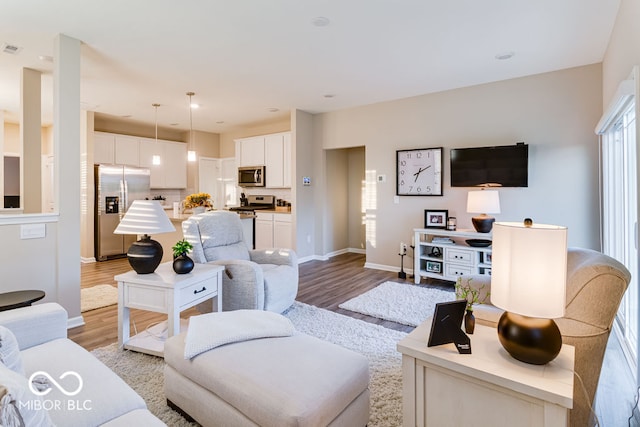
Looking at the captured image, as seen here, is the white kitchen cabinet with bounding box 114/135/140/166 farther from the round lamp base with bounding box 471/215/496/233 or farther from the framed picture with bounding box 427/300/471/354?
the framed picture with bounding box 427/300/471/354

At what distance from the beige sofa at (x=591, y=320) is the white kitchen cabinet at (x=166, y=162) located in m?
7.25

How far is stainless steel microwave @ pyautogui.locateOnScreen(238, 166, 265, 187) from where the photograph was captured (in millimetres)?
6625

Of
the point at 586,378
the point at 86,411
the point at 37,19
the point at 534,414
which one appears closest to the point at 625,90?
the point at 586,378

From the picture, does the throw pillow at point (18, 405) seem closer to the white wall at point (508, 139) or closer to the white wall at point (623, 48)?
the white wall at point (623, 48)

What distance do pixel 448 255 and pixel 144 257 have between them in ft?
11.6

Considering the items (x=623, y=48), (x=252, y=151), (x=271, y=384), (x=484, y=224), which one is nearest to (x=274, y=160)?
(x=252, y=151)

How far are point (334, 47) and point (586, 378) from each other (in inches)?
126

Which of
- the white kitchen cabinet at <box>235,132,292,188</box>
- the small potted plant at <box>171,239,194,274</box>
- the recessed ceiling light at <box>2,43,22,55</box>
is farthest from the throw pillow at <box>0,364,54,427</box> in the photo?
the white kitchen cabinet at <box>235,132,292,188</box>

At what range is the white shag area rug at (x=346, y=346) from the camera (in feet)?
6.08

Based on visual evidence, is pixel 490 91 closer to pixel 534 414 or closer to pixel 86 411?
pixel 534 414

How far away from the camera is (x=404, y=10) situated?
2.66m

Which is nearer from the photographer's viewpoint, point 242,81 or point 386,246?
point 242,81

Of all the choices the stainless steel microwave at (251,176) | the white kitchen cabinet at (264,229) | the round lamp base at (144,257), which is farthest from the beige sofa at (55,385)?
the stainless steel microwave at (251,176)

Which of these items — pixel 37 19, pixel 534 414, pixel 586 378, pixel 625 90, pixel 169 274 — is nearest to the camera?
pixel 534 414
